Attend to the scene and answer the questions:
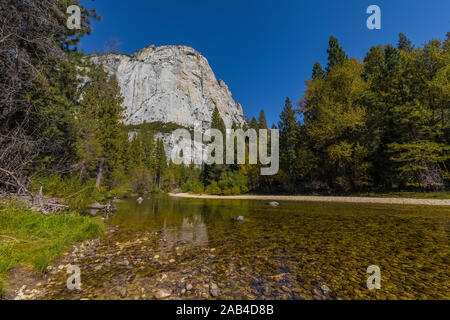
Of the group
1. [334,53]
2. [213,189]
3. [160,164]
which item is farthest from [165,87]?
[334,53]

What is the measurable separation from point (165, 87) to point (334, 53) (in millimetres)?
102696

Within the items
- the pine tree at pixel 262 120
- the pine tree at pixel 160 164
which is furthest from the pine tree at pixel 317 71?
the pine tree at pixel 160 164

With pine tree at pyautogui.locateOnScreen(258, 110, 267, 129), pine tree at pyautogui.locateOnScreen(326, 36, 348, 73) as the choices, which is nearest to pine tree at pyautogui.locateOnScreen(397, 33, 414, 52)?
pine tree at pyautogui.locateOnScreen(326, 36, 348, 73)

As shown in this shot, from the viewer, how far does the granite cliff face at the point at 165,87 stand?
10994 centimetres

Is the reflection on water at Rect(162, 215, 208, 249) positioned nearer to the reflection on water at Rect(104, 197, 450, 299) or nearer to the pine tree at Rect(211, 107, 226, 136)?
the reflection on water at Rect(104, 197, 450, 299)

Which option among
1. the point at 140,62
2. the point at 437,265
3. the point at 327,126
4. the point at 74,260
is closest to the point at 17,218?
A: the point at 74,260

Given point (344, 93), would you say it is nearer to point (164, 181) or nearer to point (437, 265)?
point (437, 265)

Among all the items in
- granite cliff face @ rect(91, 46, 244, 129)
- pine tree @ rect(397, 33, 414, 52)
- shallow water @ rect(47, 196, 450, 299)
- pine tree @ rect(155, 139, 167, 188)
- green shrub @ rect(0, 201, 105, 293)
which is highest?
granite cliff face @ rect(91, 46, 244, 129)

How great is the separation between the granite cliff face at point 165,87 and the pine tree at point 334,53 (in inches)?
3649

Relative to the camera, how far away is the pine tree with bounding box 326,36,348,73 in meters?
34.6

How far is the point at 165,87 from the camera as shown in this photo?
115875 mm

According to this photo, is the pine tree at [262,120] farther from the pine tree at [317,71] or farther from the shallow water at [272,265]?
the shallow water at [272,265]

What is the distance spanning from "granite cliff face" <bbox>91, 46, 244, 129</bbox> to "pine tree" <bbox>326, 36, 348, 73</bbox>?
92.7 meters

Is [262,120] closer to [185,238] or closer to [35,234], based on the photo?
[185,238]
